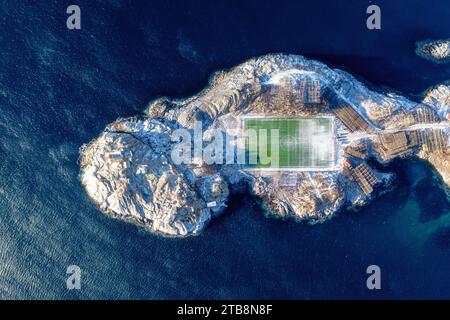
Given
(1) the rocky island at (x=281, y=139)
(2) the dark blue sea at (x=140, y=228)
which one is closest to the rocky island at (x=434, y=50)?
(2) the dark blue sea at (x=140, y=228)

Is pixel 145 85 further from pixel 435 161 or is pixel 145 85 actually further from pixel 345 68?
pixel 435 161

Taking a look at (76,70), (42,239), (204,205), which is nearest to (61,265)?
(42,239)

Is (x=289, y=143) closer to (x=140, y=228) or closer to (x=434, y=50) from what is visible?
(x=140, y=228)

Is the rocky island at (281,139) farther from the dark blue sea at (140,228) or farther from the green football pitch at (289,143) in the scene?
the dark blue sea at (140,228)

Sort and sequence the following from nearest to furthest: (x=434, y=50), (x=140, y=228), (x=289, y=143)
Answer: (x=140, y=228) < (x=289, y=143) < (x=434, y=50)

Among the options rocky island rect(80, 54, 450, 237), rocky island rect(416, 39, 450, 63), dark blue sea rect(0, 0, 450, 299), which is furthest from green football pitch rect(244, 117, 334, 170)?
rocky island rect(416, 39, 450, 63)

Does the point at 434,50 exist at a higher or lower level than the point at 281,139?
higher

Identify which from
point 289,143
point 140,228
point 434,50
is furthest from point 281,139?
point 434,50
